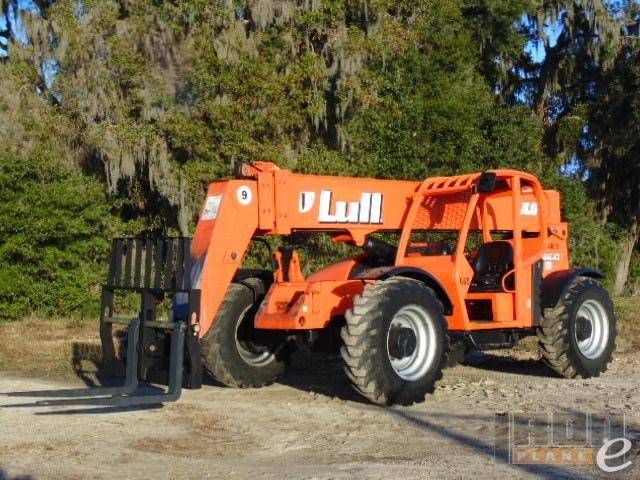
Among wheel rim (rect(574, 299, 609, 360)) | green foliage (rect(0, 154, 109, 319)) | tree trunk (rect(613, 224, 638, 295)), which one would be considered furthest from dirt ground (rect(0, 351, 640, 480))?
tree trunk (rect(613, 224, 638, 295))

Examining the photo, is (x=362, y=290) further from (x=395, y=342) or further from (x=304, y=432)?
(x=304, y=432)

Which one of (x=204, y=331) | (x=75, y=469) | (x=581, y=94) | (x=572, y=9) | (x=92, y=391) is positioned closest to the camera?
(x=75, y=469)

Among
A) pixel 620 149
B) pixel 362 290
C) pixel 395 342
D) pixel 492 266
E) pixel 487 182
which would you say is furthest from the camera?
pixel 620 149

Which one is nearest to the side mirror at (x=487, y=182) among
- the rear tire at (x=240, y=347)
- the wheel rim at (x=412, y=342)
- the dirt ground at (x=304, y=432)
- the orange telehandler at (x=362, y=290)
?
the orange telehandler at (x=362, y=290)

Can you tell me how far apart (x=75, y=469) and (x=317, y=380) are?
4.65 meters

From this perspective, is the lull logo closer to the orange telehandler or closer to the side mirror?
the orange telehandler

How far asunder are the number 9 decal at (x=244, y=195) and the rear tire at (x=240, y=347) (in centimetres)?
121

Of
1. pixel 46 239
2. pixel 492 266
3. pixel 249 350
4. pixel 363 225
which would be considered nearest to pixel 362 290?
pixel 363 225

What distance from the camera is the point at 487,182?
9.30 m

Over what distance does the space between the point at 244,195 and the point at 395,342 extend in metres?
2.04

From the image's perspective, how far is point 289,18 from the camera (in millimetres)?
21125

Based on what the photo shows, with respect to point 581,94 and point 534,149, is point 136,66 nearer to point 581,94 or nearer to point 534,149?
point 534,149

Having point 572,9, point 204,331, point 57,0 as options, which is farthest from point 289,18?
point 204,331

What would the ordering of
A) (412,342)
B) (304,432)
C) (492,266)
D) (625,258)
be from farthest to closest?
(625,258) → (492,266) → (412,342) → (304,432)
